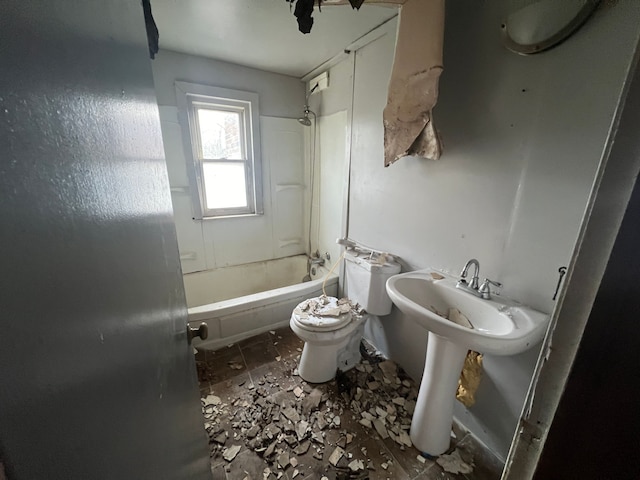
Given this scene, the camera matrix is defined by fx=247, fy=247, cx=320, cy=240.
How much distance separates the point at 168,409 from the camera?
53 cm

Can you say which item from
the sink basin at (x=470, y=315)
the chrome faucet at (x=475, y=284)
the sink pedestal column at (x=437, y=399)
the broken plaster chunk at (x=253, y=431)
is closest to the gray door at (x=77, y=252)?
the sink basin at (x=470, y=315)

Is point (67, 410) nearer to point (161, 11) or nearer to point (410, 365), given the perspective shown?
point (410, 365)

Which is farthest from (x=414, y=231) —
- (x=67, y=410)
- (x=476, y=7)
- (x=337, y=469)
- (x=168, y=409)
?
(x=67, y=410)

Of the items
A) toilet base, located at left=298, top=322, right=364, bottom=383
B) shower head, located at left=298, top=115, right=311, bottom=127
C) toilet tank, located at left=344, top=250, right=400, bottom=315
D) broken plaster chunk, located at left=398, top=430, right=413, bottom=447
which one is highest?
shower head, located at left=298, top=115, right=311, bottom=127

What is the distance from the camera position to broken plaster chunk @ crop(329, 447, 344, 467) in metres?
1.17

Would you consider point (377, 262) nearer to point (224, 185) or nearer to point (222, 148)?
point (224, 185)

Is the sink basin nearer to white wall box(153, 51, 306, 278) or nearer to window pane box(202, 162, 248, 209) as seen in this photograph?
white wall box(153, 51, 306, 278)

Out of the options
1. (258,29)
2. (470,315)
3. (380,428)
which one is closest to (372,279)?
(470,315)

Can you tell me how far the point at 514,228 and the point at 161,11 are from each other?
2.20m

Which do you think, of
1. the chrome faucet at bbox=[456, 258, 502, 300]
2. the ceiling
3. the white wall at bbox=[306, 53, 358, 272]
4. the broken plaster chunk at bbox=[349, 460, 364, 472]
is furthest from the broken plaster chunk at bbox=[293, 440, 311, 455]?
the ceiling

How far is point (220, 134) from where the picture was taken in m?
2.38

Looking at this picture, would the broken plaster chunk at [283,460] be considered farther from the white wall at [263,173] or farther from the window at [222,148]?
the window at [222,148]

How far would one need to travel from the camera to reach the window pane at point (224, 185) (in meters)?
2.42

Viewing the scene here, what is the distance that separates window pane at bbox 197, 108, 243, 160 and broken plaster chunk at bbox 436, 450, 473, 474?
8.81ft
